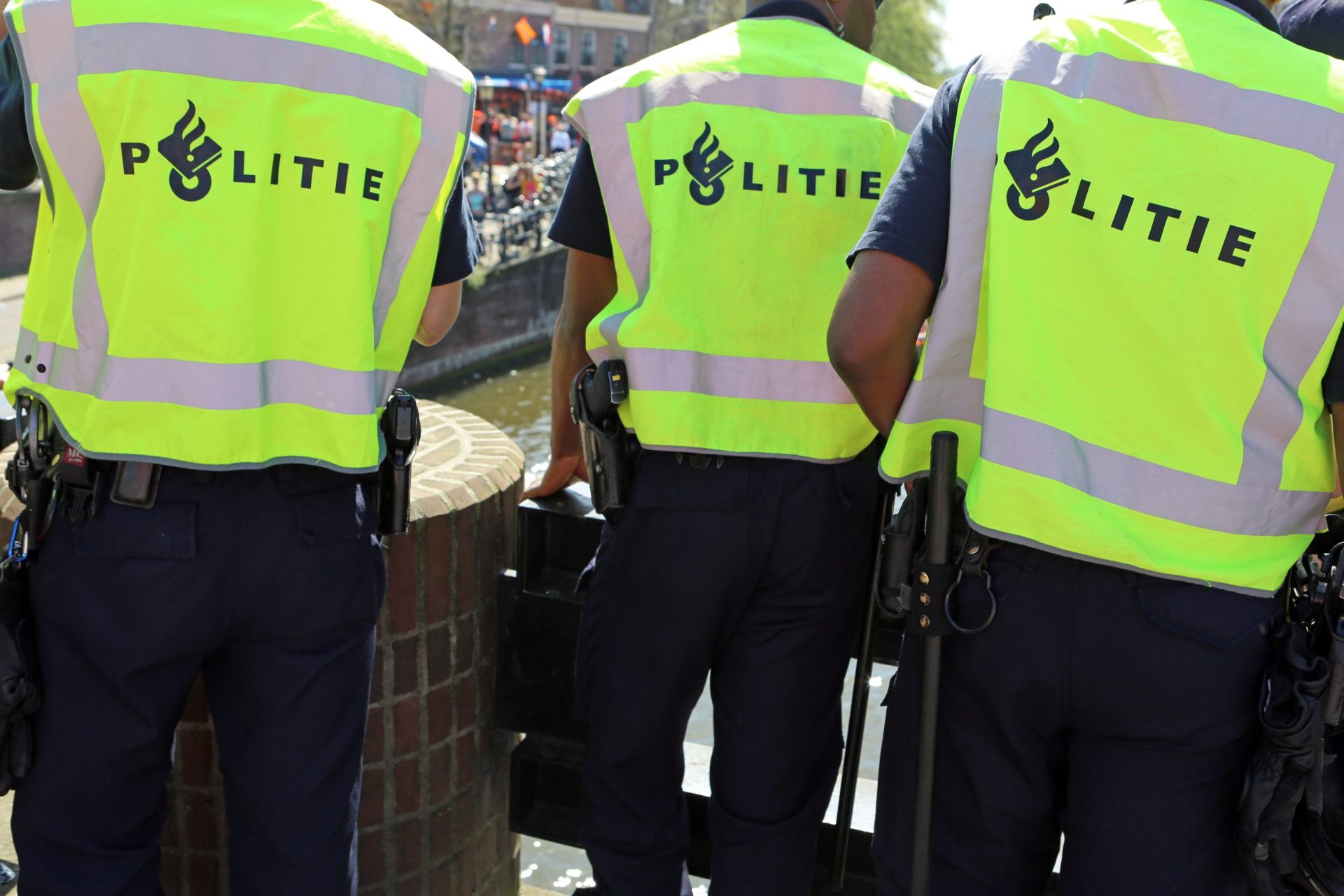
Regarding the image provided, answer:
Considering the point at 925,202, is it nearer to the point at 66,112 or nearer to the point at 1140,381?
the point at 1140,381

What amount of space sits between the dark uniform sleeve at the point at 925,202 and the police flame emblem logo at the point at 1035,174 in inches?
4.1

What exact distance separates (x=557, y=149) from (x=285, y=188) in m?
28.3

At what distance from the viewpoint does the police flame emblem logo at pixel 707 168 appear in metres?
2.35

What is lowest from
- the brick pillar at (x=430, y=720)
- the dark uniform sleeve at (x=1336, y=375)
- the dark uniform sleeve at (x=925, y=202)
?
the brick pillar at (x=430, y=720)

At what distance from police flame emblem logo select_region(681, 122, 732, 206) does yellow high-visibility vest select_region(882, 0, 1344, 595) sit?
57 cm

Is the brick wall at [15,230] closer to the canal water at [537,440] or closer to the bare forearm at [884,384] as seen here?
the canal water at [537,440]

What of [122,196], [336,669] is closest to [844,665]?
[336,669]

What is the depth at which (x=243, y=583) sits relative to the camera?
203 centimetres

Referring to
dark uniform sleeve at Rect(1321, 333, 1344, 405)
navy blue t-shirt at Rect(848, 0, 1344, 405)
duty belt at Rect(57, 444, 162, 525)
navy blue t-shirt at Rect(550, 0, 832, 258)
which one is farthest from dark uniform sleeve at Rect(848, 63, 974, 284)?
duty belt at Rect(57, 444, 162, 525)

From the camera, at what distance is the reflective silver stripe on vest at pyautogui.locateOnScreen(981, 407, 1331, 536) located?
1804 millimetres

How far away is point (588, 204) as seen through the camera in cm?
247

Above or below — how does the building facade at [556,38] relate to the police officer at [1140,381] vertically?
above

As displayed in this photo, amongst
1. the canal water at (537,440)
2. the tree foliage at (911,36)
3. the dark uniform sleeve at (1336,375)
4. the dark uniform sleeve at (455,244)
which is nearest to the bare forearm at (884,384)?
the dark uniform sleeve at (1336,375)

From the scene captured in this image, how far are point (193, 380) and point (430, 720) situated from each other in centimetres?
107
